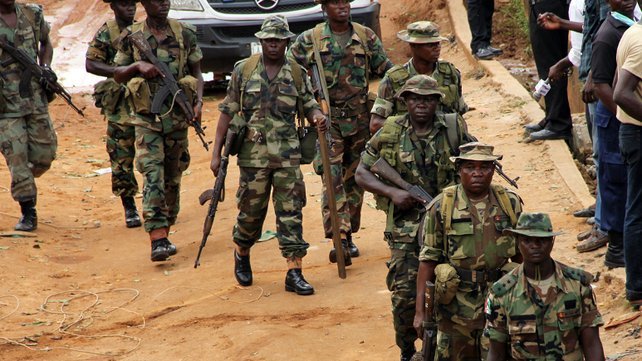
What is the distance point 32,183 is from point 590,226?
5287mm

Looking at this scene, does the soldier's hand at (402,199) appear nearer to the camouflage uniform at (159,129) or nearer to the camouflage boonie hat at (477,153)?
the camouflage boonie hat at (477,153)

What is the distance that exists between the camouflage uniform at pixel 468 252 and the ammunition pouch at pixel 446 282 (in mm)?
54

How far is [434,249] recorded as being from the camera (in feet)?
23.5

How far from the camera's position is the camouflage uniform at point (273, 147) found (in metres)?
9.95

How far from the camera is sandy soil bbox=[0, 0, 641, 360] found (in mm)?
9109

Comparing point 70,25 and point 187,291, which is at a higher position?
point 187,291

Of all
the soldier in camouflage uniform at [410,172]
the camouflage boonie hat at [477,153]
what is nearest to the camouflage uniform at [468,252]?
the camouflage boonie hat at [477,153]

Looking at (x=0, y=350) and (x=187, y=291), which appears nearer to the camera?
(x=0, y=350)

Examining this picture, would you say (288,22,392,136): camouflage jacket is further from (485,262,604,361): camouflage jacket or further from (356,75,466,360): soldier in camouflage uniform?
(485,262,604,361): camouflage jacket

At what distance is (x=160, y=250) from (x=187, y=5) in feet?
22.3

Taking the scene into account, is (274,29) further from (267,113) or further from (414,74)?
(414,74)

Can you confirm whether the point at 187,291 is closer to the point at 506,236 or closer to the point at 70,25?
the point at 506,236

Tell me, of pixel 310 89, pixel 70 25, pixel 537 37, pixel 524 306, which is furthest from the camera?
pixel 70 25

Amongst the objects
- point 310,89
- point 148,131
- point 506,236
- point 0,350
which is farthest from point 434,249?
point 148,131
